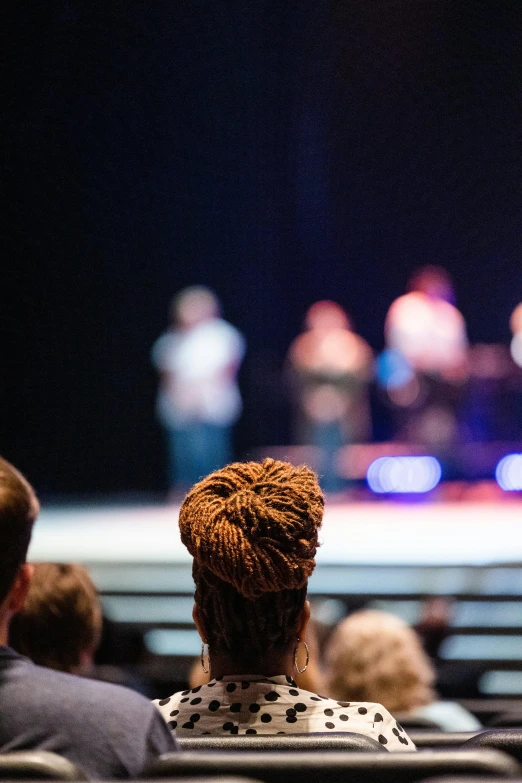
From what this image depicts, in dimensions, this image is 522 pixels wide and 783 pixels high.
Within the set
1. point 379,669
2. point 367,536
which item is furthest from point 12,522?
point 367,536

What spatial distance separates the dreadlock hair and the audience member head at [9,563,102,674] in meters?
0.56

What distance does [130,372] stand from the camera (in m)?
7.47

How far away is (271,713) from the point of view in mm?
1288

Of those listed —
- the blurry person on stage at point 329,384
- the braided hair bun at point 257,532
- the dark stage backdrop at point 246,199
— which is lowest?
the braided hair bun at point 257,532

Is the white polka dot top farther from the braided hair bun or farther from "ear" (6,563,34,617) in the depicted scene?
"ear" (6,563,34,617)

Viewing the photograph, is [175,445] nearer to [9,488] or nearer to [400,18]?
[400,18]

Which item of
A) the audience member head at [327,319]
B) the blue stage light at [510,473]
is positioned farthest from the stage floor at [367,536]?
the audience member head at [327,319]

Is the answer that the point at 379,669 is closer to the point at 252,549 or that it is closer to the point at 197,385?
the point at 252,549

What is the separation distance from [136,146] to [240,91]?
932mm

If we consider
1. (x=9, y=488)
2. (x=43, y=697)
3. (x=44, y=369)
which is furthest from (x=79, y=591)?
(x=44, y=369)

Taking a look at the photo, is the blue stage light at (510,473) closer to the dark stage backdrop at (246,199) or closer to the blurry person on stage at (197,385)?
the dark stage backdrop at (246,199)

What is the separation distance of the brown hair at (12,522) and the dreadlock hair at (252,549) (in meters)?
0.23

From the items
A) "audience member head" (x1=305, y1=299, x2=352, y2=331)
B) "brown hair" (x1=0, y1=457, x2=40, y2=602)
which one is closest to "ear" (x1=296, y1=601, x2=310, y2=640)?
"brown hair" (x1=0, y1=457, x2=40, y2=602)

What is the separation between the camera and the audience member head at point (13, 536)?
1.26 meters
